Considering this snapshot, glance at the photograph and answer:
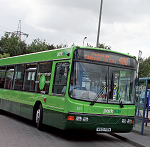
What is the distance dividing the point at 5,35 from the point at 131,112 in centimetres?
6192

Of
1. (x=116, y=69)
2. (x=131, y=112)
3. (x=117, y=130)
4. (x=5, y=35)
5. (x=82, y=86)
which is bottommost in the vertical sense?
(x=117, y=130)

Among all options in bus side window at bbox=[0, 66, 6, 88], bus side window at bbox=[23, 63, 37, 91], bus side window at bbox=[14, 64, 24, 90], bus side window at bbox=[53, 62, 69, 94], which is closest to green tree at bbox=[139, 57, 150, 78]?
bus side window at bbox=[0, 66, 6, 88]

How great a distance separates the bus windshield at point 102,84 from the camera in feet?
28.0

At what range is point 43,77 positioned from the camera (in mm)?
10484

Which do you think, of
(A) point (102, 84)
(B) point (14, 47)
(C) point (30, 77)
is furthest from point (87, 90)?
(B) point (14, 47)

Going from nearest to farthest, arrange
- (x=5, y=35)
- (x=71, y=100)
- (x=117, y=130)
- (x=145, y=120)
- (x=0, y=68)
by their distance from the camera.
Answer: (x=71, y=100)
(x=117, y=130)
(x=145, y=120)
(x=0, y=68)
(x=5, y=35)

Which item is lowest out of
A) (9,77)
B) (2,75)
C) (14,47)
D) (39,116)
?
(39,116)

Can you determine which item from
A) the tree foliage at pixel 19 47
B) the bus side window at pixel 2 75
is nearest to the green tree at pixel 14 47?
the tree foliage at pixel 19 47

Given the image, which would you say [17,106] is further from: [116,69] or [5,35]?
[5,35]

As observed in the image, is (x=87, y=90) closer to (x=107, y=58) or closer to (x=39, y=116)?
(x=107, y=58)

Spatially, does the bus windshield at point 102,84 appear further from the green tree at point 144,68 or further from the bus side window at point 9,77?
the green tree at point 144,68

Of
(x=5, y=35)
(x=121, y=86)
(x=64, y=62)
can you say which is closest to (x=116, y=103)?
(x=121, y=86)

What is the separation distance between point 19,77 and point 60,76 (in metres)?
4.21

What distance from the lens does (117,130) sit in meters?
9.00
